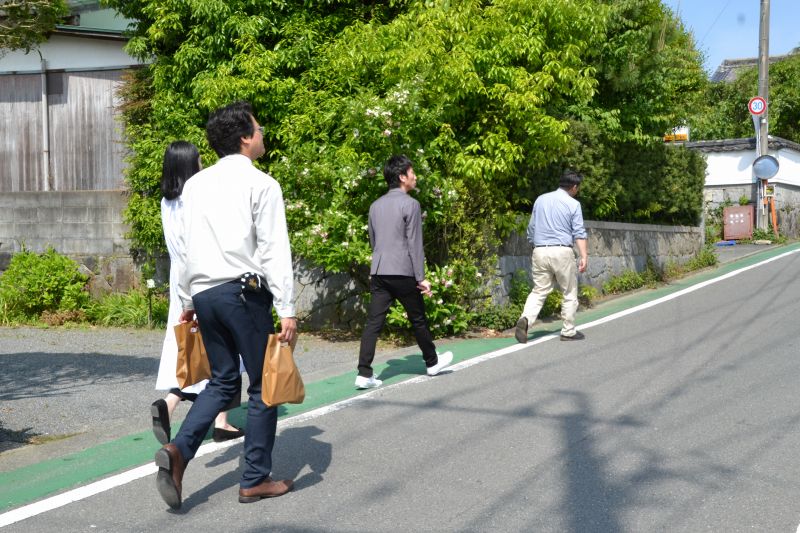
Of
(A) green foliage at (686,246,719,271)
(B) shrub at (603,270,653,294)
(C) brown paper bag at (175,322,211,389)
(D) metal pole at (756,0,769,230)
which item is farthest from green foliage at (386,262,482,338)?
(D) metal pole at (756,0,769,230)

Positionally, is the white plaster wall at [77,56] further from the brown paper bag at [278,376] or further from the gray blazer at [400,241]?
the brown paper bag at [278,376]

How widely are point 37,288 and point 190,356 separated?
816cm

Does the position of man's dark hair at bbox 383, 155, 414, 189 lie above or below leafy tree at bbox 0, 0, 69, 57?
below

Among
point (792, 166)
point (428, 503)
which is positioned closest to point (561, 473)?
point (428, 503)

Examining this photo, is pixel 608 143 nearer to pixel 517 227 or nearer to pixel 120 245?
pixel 517 227

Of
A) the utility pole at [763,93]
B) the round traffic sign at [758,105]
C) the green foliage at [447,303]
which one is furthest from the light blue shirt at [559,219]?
the utility pole at [763,93]

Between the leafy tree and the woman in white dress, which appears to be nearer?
the woman in white dress

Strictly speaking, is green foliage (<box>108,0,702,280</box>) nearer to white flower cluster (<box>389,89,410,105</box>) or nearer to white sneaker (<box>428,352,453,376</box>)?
white flower cluster (<box>389,89,410,105</box>)

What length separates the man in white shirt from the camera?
13.3 ft

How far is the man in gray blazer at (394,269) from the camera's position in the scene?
680 cm

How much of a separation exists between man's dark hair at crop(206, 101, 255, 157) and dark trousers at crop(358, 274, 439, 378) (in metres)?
2.75

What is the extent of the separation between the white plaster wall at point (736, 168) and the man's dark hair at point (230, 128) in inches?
901

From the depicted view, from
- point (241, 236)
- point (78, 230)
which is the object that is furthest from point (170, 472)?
point (78, 230)

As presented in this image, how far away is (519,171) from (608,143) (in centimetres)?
284
